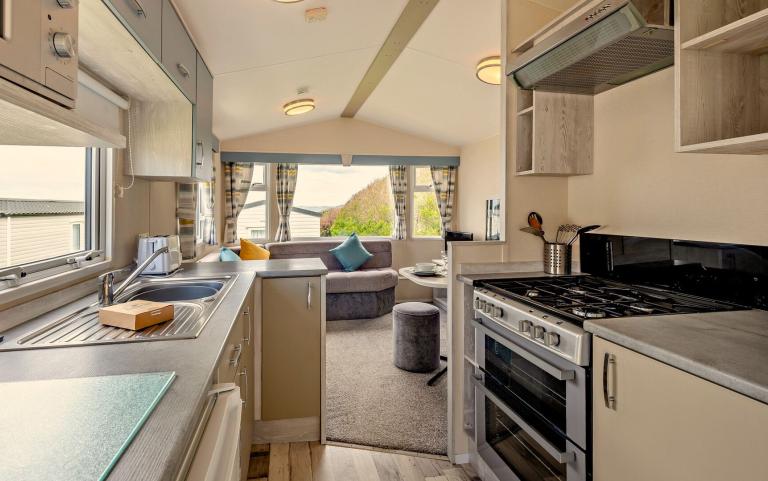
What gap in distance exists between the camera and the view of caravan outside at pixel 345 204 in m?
6.09

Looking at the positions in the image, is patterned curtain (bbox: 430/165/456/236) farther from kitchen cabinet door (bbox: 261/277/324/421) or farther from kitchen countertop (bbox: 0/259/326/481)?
kitchen countertop (bbox: 0/259/326/481)

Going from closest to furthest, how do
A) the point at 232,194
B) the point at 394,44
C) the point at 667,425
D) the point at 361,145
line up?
the point at 667,425
the point at 394,44
the point at 232,194
the point at 361,145

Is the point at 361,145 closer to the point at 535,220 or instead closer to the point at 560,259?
the point at 535,220

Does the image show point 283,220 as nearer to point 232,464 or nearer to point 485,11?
point 485,11

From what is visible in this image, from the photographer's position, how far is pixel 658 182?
184 cm

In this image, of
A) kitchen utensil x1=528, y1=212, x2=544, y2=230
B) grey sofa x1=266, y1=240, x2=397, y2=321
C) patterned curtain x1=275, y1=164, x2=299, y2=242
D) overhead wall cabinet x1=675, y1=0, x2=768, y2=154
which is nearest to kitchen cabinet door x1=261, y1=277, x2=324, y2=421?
kitchen utensil x1=528, y1=212, x2=544, y2=230

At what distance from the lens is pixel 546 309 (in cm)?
152

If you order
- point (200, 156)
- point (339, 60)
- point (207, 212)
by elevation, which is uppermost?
point (339, 60)

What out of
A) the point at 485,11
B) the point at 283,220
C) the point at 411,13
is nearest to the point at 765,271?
the point at 485,11

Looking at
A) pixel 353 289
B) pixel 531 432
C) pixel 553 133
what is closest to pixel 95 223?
pixel 531 432

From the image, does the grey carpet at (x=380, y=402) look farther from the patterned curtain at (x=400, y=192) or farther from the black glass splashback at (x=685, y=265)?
the patterned curtain at (x=400, y=192)

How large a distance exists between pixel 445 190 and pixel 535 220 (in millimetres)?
3977

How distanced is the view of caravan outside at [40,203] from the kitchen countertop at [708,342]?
1.92 metres

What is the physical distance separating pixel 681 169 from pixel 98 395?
2.08m
